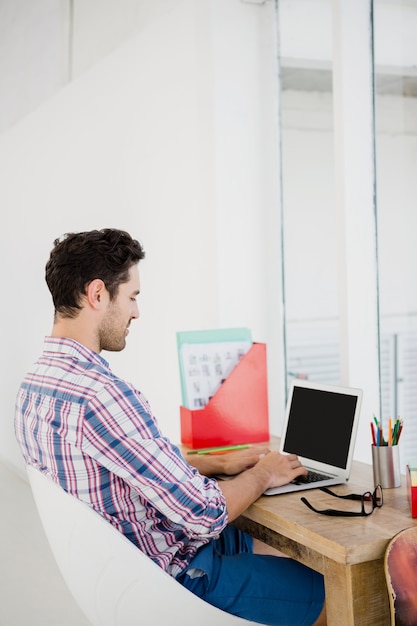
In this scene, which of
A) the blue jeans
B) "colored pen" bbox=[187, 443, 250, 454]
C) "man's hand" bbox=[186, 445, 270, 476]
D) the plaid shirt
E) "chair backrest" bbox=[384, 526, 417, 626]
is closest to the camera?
"chair backrest" bbox=[384, 526, 417, 626]

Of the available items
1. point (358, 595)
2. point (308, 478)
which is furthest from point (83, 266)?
point (358, 595)

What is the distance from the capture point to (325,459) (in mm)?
1734

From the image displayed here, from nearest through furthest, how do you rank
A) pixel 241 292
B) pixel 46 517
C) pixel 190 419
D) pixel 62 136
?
pixel 46 517
pixel 190 419
pixel 241 292
pixel 62 136

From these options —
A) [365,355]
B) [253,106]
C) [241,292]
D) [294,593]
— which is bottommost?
[294,593]

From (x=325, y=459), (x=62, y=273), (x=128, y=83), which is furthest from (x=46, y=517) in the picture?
(x=128, y=83)

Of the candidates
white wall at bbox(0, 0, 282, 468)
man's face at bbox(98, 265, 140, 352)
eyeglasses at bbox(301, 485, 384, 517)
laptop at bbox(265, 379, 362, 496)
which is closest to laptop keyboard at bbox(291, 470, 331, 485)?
laptop at bbox(265, 379, 362, 496)

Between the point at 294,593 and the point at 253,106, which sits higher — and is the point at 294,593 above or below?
below

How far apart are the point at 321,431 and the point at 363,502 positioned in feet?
1.01

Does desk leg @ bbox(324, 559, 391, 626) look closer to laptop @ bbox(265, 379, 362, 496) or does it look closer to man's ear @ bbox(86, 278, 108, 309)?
laptop @ bbox(265, 379, 362, 496)

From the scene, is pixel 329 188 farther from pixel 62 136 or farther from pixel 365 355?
pixel 62 136

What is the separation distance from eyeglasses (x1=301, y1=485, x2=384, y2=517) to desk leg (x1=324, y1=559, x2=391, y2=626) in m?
0.13

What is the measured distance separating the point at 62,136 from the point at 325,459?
2435 mm

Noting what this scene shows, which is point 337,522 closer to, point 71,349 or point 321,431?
point 321,431

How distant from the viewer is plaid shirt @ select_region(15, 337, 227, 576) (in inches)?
54.4
